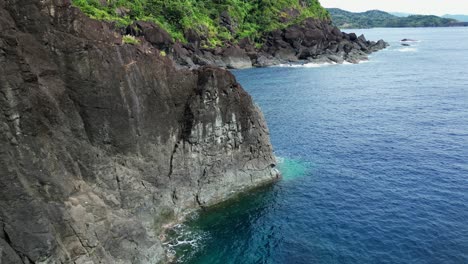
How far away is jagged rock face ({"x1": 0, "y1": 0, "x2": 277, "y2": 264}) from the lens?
2975cm

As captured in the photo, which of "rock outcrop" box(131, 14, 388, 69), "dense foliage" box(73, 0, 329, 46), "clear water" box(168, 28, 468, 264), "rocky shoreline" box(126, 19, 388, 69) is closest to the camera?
"clear water" box(168, 28, 468, 264)

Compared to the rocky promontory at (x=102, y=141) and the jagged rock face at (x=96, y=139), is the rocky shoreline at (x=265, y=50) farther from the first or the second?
the jagged rock face at (x=96, y=139)

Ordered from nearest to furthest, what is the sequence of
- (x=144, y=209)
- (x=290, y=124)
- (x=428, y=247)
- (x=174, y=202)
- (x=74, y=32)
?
1. (x=74, y=32)
2. (x=428, y=247)
3. (x=144, y=209)
4. (x=174, y=202)
5. (x=290, y=124)

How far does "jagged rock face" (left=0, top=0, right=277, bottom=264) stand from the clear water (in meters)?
5.86

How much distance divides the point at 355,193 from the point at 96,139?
3363 centimetres

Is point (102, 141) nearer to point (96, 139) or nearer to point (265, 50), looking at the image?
point (96, 139)

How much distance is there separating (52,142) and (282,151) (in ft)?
143

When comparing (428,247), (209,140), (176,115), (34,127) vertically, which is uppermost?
(34,127)

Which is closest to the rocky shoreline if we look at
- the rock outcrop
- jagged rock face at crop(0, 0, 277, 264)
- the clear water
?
the rock outcrop

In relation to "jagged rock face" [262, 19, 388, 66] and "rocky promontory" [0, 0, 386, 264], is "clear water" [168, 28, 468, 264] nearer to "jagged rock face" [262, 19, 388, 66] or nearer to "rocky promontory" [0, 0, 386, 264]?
"rocky promontory" [0, 0, 386, 264]

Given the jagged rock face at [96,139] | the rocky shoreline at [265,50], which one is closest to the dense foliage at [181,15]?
the rocky shoreline at [265,50]

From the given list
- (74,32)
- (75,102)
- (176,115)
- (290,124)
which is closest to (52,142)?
(75,102)

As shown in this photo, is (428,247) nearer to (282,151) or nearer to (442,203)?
(442,203)

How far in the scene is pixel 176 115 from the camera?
47594 mm
